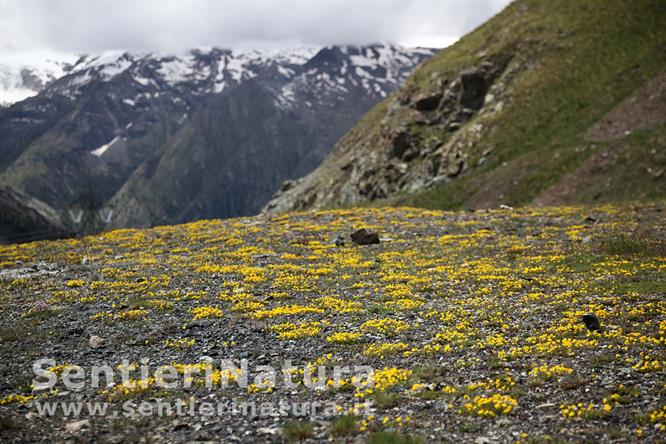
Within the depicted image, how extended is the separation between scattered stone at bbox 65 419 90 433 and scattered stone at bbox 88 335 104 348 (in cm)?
572

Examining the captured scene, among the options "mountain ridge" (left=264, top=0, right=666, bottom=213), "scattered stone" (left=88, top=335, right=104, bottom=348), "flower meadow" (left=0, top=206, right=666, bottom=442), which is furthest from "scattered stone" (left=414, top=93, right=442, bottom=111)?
"scattered stone" (left=88, top=335, right=104, bottom=348)

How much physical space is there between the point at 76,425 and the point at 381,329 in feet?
34.3

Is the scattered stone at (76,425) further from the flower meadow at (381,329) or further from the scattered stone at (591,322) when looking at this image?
the scattered stone at (591,322)

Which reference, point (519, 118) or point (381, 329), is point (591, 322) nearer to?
point (381, 329)

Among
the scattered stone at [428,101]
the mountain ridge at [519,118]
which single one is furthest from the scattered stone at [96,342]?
the scattered stone at [428,101]

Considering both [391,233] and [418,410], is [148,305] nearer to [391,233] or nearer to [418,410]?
[418,410]

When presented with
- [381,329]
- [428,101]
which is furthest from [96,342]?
[428,101]

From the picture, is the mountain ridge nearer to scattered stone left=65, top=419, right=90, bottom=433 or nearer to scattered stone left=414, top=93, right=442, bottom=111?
scattered stone left=414, top=93, right=442, bottom=111

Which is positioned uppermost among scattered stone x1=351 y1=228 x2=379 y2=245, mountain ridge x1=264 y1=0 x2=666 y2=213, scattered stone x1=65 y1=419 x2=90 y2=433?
mountain ridge x1=264 y1=0 x2=666 y2=213

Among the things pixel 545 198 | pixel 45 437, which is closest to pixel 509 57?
pixel 545 198

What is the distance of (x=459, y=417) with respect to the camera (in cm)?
1224

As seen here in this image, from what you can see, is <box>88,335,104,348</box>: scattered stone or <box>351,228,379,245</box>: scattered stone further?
<box>351,228,379,245</box>: scattered stone

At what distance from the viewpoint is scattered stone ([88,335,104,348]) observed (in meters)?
18.0

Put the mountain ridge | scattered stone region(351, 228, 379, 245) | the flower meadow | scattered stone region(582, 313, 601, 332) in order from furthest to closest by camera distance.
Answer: the mountain ridge, scattered stone region(351, 228, 379, 245), scattered stone region(582, 313, 601, 332), the flower meadow
